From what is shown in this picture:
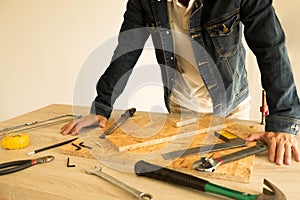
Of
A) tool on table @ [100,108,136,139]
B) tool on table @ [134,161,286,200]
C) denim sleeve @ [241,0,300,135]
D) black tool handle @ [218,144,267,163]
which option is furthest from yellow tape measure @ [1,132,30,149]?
denim sleeve @ [241,0,300,135]

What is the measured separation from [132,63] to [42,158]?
425 millimetres

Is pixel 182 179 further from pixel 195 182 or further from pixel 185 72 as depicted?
pixel 185 72

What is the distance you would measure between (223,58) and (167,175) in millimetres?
433

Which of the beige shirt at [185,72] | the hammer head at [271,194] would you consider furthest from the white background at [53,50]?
the hammer head at [271,194]

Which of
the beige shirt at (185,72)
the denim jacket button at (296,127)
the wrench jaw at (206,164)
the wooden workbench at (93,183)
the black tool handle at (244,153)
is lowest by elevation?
the wooden workbench at (93,183)

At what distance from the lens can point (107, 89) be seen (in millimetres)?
886

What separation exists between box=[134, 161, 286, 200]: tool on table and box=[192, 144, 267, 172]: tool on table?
49 millimetres

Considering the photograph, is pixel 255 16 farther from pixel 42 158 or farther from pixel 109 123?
pixel 42 158

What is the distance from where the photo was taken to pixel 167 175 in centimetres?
52

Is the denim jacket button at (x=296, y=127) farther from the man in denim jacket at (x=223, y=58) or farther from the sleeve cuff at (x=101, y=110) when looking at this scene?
the sleeve cuff at (x=101, y=110)

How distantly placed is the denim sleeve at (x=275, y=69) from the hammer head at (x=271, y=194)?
0.20m

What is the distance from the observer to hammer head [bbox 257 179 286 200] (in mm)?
441

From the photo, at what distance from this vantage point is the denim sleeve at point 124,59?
0.88 meters

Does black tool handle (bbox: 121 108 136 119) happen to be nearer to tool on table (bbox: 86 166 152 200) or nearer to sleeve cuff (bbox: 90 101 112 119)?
sleeve cuff (bbox: 90 101 112 119)
